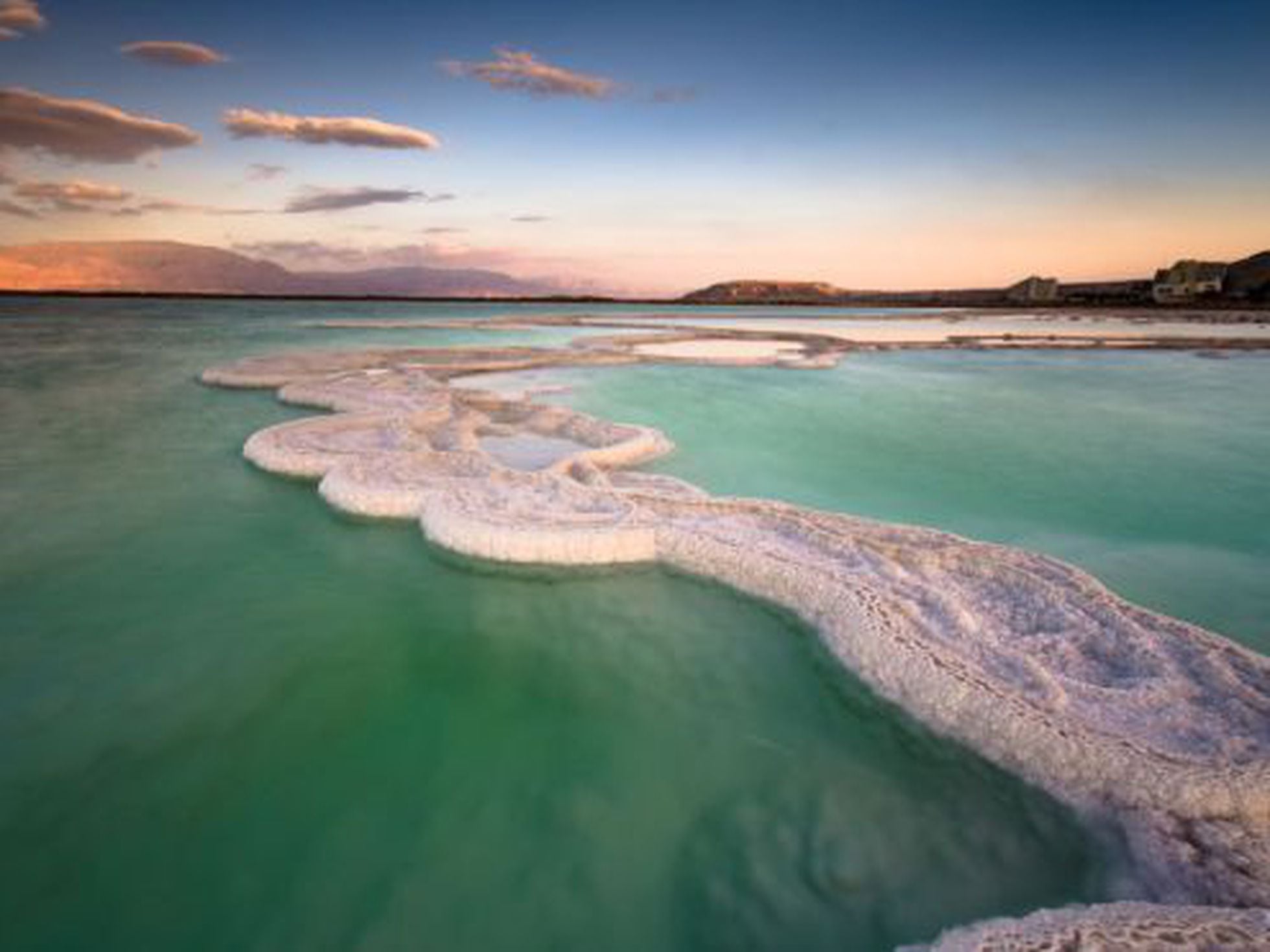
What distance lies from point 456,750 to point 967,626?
3.81 meters

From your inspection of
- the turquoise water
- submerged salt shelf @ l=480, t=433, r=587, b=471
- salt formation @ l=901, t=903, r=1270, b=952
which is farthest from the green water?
submerged salt shelf @ l=480, t=433, r=587, b=471

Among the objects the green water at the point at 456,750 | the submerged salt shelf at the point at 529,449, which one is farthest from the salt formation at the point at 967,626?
the submerged salt shelf at the point at 529,449

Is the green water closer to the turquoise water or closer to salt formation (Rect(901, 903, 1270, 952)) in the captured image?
the turquoise water

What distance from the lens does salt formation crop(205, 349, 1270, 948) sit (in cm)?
368

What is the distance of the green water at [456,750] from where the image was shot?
3346 mm

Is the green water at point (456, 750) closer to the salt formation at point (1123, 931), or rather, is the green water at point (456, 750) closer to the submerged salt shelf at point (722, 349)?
the salt formation at point (1123, 931)

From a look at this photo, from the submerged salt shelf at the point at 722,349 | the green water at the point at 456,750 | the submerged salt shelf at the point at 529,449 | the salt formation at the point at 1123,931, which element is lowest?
the green water at the point at 456,750

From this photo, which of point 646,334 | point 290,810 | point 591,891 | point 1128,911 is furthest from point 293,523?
point 646,334

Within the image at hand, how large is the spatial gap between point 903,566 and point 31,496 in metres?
10.5

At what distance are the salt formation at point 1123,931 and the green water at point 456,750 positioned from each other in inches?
16.0

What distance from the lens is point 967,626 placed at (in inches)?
209

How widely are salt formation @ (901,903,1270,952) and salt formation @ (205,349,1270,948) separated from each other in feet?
0.26

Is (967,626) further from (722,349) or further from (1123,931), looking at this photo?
(722,349)

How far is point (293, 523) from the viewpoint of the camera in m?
7.95
